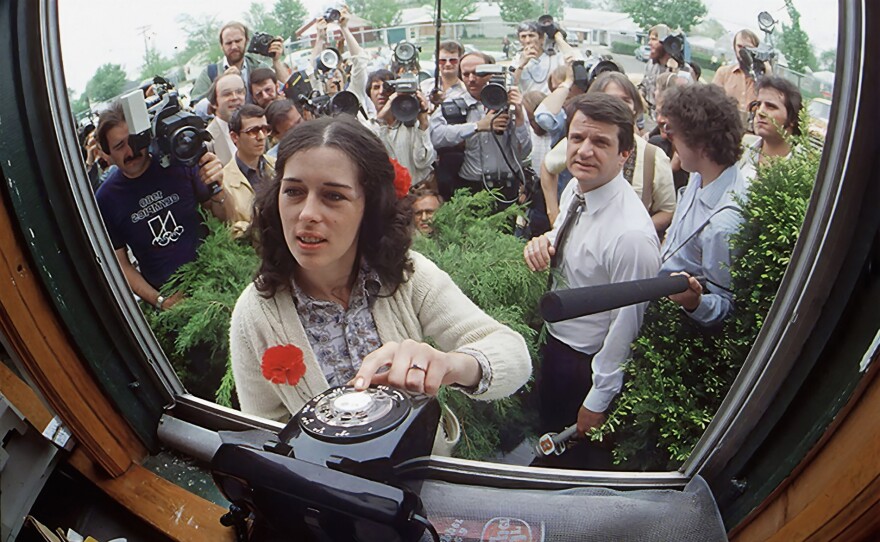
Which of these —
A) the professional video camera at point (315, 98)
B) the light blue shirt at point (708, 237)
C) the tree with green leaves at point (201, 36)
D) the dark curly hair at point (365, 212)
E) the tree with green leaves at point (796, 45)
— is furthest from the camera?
the tree with green leaves at point (201, 36)

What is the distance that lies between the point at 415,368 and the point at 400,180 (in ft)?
1.11

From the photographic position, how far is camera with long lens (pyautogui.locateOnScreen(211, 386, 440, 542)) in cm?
105

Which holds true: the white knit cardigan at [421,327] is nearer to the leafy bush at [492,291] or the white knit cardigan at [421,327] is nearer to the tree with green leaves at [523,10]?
the leafy bush at [492,291]

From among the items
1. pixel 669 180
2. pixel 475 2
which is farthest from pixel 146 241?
pixel 669 180

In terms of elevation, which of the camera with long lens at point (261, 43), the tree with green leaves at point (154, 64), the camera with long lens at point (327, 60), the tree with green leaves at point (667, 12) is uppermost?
the tree with green leaves at point (667, 12)

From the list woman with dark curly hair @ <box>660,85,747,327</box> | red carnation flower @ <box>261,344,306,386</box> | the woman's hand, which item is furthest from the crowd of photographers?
red carnation flower @ <box>261,344,306,386</box>

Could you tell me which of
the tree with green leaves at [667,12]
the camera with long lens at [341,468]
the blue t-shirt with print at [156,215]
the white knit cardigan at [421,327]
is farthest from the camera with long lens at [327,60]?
the camera with long lens at [341,468]

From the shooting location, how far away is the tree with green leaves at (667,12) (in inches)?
46.5

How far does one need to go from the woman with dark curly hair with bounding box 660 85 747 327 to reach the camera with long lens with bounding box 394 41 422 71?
1.63 feet

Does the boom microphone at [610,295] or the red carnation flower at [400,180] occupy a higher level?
the red carnation flower at [400,180]

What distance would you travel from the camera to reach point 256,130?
1491mm

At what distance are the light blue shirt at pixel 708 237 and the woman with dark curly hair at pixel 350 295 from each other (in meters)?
0.32

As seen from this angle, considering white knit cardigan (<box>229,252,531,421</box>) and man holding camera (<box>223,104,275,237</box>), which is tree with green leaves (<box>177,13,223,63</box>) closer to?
man holding camera (<box>223,104,275,237</box>)

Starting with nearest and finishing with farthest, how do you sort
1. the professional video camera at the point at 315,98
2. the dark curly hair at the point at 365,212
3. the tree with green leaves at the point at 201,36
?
the dark curly hair at the point at 365,212, the professional video camera at the point at 315,98, the tree with green leaves at the point at 201,36
